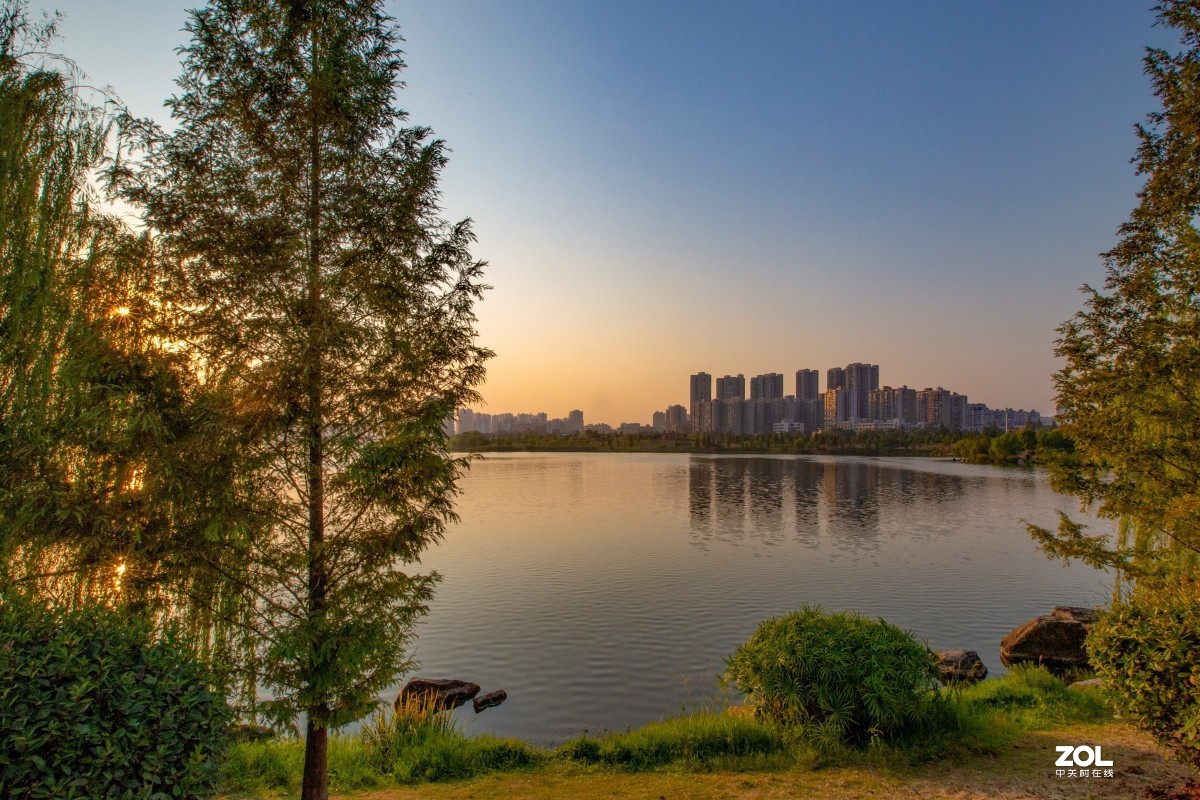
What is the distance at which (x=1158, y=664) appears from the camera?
6434mm

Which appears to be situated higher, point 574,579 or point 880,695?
point 880,695

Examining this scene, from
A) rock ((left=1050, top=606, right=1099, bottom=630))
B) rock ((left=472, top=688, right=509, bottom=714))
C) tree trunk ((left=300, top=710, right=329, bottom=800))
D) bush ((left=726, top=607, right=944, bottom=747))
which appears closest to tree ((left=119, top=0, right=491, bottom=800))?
tree trunk ((left=300, top=710, right=329, bottom=800))

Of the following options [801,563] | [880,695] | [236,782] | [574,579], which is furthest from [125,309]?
[801,563]

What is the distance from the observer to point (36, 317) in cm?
812

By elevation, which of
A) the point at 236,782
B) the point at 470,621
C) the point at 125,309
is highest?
the point at 125,309

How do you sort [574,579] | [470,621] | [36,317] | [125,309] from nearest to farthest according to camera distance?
1. [125,309]
2. [36,317]
3. [470,621]
4. [574,579]

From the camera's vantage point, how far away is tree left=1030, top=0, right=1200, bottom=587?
10.1m

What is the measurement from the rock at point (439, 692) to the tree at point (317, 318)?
538 cm

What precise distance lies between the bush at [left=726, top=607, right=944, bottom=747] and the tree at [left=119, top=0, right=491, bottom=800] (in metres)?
5.20

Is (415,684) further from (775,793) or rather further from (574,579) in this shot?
(574,579)

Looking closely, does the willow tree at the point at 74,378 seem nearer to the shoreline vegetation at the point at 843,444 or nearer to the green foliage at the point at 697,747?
the green foliage at the point at 697,747

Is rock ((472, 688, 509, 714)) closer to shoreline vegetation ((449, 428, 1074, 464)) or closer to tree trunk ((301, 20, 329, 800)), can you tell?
tree trunk ((301, 20, 329, 800))

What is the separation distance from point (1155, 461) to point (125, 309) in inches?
627

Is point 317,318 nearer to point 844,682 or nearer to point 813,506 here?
point 844,682
